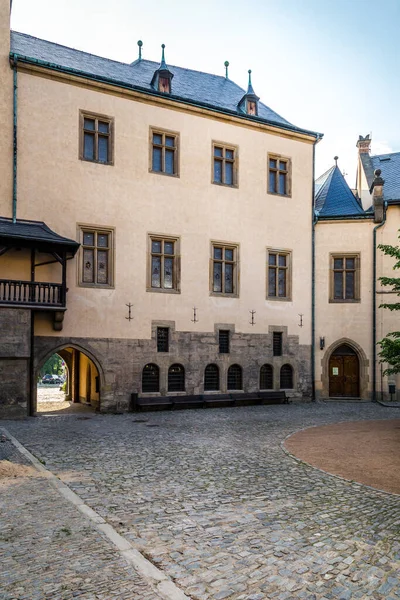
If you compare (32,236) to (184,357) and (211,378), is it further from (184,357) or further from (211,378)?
(211,378)

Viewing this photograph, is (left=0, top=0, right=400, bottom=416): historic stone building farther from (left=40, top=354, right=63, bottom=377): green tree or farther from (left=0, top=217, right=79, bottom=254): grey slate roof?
(left=40, top=354, right=63, bottom=377): green tree

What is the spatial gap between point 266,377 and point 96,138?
11.9m

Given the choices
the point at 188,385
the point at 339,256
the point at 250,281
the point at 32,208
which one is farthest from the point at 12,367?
the point at 339,256

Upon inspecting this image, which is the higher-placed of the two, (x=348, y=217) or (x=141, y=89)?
(x=141, y=89)

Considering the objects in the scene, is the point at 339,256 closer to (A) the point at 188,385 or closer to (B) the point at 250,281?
(B) the point at 250,281

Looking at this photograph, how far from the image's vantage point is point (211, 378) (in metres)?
20.7

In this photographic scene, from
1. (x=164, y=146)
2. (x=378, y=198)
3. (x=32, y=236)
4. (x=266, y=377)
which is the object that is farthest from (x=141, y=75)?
(x=266, y=377)

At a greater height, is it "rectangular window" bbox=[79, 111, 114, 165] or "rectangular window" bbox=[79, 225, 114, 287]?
"rectangular window" bbox=[79, 111, 114, 165]

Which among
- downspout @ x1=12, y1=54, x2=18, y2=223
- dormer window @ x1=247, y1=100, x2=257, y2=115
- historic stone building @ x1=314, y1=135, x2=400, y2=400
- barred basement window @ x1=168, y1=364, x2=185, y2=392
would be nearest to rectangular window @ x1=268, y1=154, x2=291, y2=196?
dormer window @ x1=247, y1=100, x2=257, y2=115

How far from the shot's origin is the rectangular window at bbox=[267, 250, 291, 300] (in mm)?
22531

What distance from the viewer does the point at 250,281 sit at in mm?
21766

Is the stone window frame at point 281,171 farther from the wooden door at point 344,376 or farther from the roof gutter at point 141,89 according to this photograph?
the wooden door at point 344,376

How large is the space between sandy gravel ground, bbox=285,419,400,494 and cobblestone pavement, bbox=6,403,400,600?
50 centimetres

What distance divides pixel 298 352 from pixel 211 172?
8781 mm
